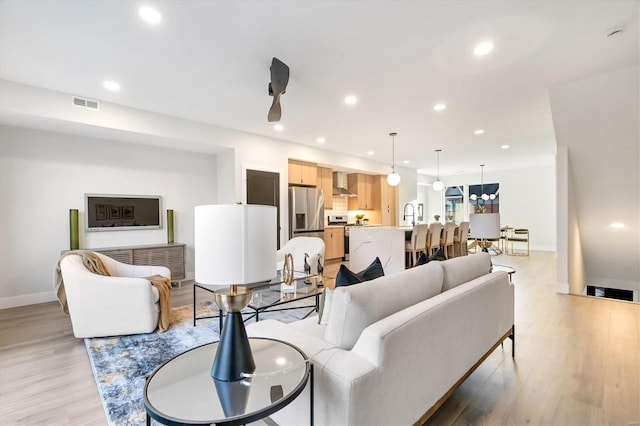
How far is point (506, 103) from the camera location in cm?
398

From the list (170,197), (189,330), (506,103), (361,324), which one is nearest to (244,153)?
(170,197)

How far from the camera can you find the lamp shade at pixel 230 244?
113 centimetres

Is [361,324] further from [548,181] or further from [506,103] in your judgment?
[548,181]

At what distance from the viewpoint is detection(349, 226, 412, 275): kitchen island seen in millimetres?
5148

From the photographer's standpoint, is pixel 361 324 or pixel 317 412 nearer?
pixel 317 412

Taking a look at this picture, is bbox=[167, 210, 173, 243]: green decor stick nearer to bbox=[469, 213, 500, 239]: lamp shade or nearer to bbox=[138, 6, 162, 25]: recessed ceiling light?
bbox=[138, 6, 162, 25]: recessed ceiling light

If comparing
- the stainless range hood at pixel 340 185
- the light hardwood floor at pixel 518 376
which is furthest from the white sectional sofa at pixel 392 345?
the stainless range hood at pixel 340 185

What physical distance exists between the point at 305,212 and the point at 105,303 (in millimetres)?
3872

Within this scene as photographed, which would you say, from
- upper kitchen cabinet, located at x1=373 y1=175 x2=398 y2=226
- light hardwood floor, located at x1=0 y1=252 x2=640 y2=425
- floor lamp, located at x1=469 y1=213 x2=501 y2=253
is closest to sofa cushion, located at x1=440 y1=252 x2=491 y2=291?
light hardwood floor, located at x1=0 y1=252 x2=640 y2=425

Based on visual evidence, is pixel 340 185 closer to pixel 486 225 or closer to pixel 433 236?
pixel 433 236

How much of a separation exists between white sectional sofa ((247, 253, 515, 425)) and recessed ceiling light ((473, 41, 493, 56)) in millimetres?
2002

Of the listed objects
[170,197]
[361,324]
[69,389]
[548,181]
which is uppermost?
[548,181]

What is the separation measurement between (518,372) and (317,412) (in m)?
1.85

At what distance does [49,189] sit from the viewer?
4141 mm
